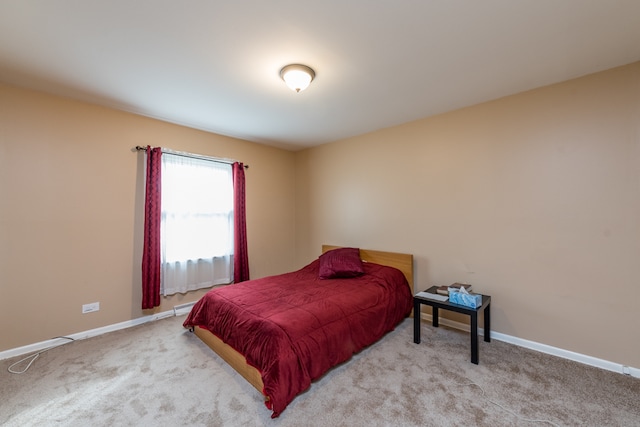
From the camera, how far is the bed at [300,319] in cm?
179

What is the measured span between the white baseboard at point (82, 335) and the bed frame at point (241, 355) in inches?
30.2

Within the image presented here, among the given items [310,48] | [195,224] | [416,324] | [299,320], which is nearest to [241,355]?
[299,320]

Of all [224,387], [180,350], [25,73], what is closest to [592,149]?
[224,387]

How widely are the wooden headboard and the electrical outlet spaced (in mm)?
3210

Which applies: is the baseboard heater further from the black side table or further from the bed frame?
the black side table

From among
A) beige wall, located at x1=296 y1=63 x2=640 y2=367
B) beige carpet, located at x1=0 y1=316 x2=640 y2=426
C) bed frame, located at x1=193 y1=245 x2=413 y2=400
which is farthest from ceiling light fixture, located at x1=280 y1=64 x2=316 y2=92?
beige carpet, located at x1=0 y1=316 x2=640 y2=426

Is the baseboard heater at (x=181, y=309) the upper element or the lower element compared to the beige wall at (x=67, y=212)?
lower

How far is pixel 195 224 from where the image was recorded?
138 inches

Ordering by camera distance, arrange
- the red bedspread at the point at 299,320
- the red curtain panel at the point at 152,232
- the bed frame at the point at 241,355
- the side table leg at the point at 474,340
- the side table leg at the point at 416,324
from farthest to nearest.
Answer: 1. the red curtain panel at the point at 152,232
2. the side table leg at the point at 416,324
3. the side table leg at the point at 474,340
4. the bed frame at the point at 241,355
5. the red bedspread at the point at 299,320

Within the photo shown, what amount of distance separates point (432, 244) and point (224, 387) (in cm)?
258

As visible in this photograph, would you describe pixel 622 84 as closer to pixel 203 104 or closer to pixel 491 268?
pixel 491 268

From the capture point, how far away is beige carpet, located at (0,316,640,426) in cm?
162

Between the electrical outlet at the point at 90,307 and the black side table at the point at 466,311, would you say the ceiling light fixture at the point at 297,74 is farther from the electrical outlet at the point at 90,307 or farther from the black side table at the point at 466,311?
the electrical outlet at the point at 90,307

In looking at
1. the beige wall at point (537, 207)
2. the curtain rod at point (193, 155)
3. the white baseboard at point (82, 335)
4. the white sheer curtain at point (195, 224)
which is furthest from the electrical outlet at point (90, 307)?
the beige wall at point (537, 207)
